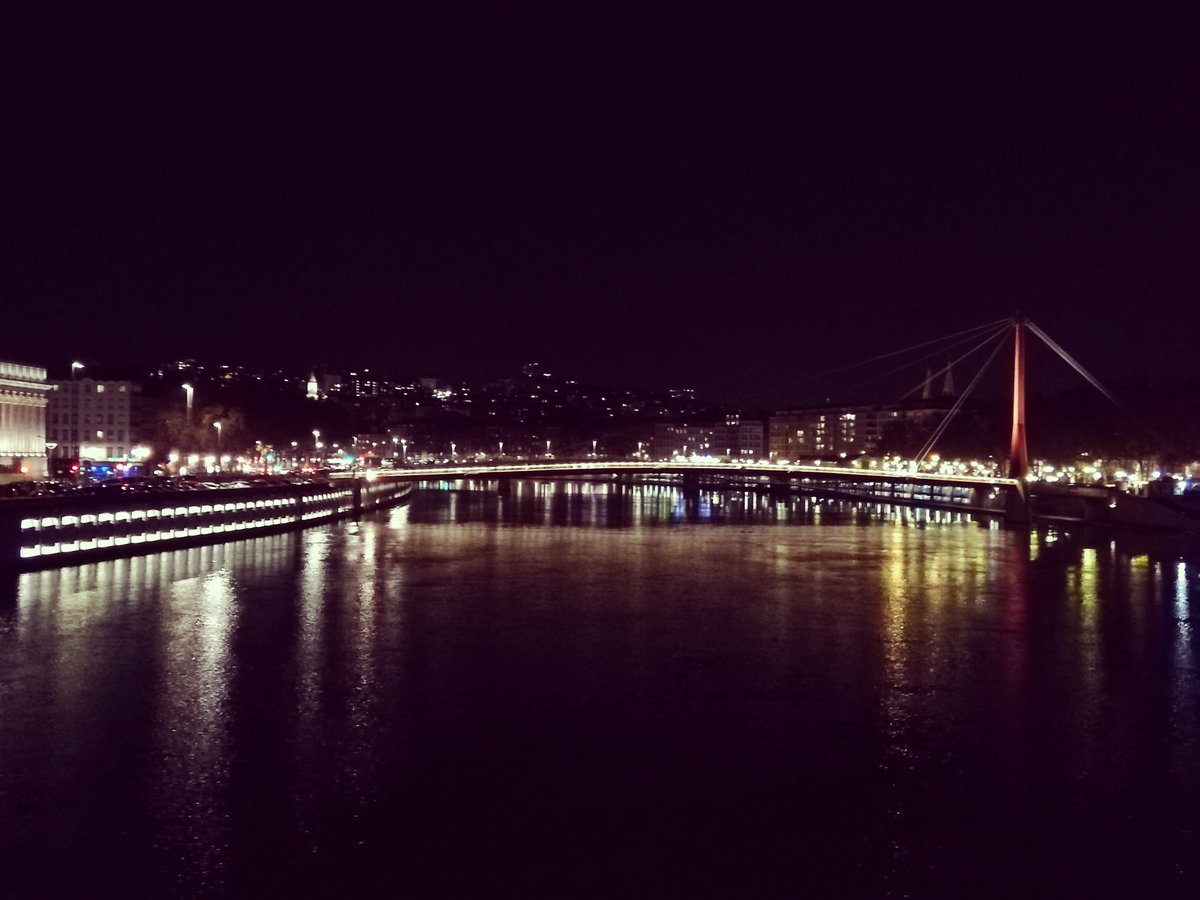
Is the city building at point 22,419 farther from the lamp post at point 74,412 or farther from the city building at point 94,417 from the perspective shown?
the lamp post at point 74,412

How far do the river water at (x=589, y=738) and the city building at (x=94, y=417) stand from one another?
161 feet

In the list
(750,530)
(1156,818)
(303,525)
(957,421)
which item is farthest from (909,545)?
(957,421)

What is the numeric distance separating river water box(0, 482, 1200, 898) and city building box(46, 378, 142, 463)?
1935 inches

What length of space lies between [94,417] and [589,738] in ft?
216

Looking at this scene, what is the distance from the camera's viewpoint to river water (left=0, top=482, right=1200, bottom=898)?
7852mm

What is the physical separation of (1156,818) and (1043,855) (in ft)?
4.82

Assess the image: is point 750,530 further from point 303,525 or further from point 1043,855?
Result: point 1043,855

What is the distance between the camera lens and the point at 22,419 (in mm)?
45781

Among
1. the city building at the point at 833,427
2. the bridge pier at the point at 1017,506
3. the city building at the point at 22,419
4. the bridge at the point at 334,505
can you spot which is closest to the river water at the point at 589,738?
the bridge at the point at 334,505

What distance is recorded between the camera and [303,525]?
38.7 m

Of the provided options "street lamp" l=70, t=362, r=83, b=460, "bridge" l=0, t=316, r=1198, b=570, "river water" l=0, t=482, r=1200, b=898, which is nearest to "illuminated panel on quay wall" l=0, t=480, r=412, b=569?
"bridge" l=0, t=316, r=1198, b=570

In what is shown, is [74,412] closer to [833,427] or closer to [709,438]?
[833,427]

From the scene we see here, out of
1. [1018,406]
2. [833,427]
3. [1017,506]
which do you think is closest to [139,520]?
[1017,506]

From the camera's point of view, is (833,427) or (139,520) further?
(833,427)
